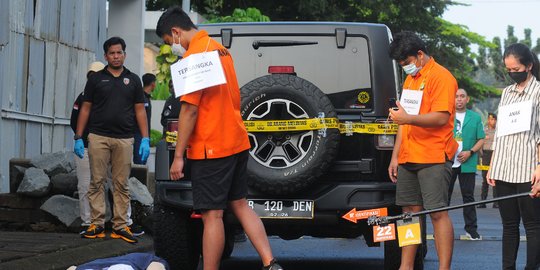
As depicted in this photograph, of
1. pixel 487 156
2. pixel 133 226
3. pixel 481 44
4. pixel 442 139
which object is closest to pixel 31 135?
pixel 133 226

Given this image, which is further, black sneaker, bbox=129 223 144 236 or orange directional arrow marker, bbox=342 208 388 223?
black sneaker, bbox=129 223 144 236

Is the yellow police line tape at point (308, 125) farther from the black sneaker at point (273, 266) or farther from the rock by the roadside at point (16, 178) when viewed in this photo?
the rock by the roadside at point (16, 178)

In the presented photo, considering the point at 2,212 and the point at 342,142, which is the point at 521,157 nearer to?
the point at 342,142

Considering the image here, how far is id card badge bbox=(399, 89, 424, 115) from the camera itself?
8.80 m

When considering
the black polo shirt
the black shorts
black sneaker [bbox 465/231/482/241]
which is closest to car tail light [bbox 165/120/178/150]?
the black shorts

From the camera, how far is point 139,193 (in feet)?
45.0

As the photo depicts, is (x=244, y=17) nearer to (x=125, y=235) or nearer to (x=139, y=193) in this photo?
(x=139, y=193)

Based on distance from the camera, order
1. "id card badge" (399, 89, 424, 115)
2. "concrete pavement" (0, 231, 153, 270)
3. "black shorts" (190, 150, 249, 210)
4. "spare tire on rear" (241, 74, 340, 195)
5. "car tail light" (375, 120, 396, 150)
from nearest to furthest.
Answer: "black shorts" (190, 150, 249, 210) < "id card badge" (399, 89, 424, 115) < "spare tire on rear" (241, 74, 340, 195) < "concrete pavement" (0, 231, 153, 270) < "car tail light" (375, 120, 396, 150)

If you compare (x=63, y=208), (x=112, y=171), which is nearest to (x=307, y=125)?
(x=112, y=171)

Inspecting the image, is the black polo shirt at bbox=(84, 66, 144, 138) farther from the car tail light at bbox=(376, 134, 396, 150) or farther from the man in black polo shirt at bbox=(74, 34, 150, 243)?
the car tail light at bbox=(376, 134, 396, 150)

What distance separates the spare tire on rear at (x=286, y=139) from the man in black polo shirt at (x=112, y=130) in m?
2.71

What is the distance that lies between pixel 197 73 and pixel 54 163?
5.84 meters

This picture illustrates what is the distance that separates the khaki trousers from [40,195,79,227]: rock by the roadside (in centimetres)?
76

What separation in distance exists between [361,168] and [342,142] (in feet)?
0.76
